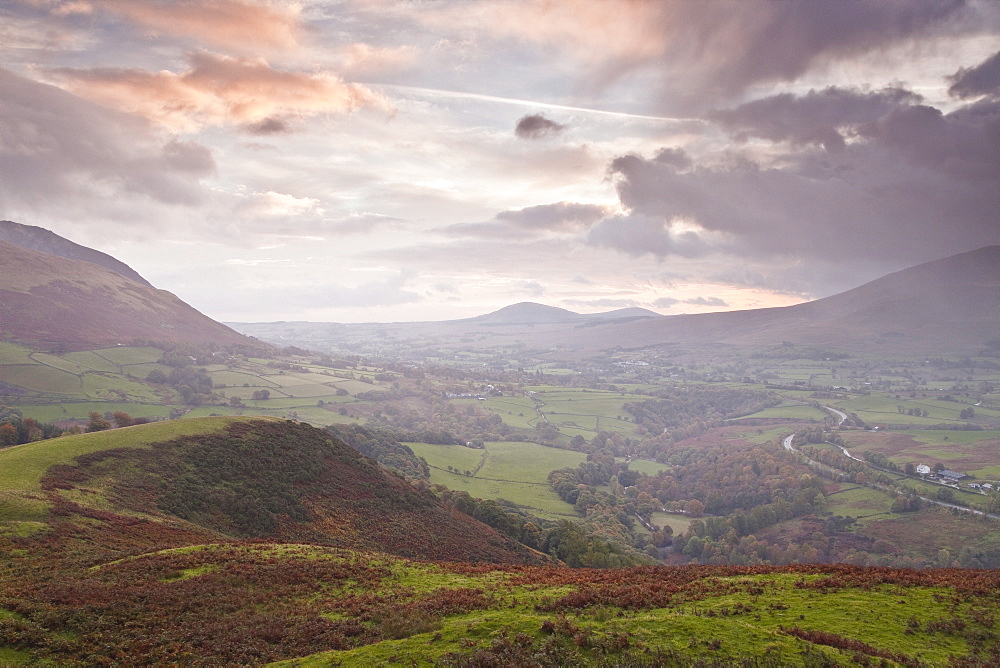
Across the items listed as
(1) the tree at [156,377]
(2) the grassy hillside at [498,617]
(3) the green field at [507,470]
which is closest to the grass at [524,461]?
(3) the green field at [507,470]

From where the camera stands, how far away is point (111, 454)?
43.8 m

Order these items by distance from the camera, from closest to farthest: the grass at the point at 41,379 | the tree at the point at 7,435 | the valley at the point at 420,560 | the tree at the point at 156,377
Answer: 1. the valley at the point at 420,560
2. the tree at the point at 7,435
3. the grass at the point at 41,379
4. the tree at the point at 156,377

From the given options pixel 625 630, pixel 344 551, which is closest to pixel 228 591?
pixel 344 551

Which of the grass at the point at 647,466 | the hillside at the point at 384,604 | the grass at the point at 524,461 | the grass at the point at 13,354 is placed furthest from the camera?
the grass at the point at 647,466

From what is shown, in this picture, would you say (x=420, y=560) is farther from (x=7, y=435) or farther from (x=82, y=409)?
(x=82, y=409)

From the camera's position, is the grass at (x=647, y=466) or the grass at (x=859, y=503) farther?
the grass at (x=647, y=466)

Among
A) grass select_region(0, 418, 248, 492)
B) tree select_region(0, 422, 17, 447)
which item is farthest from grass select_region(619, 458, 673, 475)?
tree select_region(0, 422, 17, 447)

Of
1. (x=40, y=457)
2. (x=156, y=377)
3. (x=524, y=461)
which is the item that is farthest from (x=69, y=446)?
(x=156, y=377)

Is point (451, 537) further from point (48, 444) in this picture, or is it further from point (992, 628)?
point (992, 628)

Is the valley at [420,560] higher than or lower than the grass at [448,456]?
higher

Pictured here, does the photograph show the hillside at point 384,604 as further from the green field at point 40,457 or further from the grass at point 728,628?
the green field at point 40,457

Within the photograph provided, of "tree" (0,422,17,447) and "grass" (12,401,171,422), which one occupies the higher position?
"tree" (0,422,17,447)

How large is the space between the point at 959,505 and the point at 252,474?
5841 inches

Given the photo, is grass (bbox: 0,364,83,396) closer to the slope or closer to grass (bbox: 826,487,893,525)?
the slope
